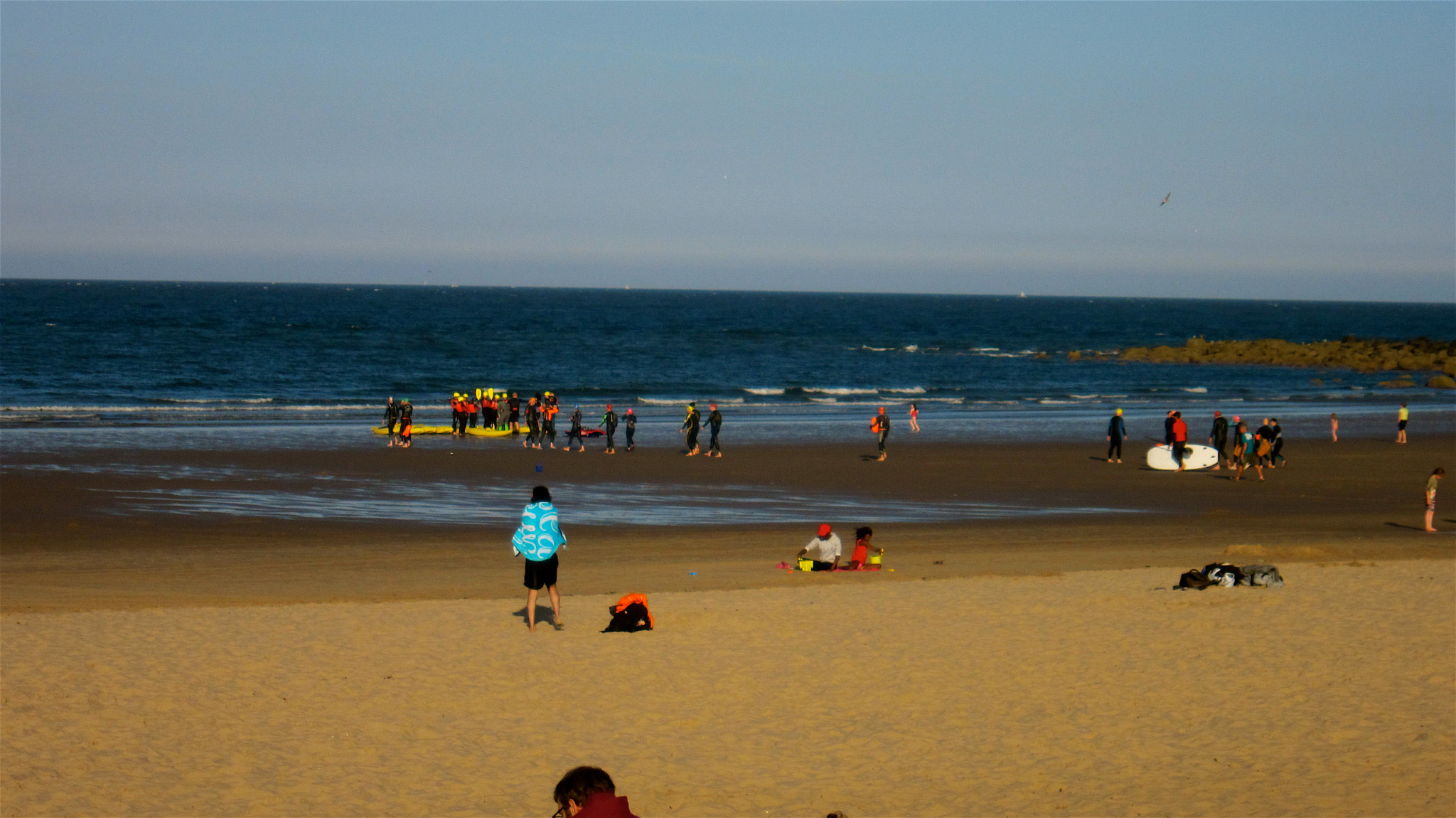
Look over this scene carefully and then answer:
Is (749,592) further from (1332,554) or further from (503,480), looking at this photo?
(503,480)

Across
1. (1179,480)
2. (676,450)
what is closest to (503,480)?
(676,450)

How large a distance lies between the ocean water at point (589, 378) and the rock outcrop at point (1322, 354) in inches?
147

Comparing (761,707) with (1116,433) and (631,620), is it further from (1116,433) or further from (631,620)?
(1116,433)

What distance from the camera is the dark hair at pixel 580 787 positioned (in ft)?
15.5

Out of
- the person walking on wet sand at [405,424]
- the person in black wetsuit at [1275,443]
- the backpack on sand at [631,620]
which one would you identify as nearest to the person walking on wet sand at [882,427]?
the person in black wetsuit at [1275,443]

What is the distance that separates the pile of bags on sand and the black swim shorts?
769 centimetres

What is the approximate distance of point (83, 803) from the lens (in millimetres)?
7750

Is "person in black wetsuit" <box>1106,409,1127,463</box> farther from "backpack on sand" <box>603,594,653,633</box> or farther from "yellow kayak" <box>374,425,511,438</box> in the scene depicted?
"backpack on sand" <box>603,594,653,633</box>

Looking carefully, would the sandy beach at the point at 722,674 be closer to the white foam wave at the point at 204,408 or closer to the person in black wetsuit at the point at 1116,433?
the person in black wetsuit at the point at 1116,433

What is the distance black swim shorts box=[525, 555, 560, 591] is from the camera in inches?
472

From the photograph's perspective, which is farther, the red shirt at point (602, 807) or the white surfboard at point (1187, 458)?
the white surfboard at point (1187, 458)

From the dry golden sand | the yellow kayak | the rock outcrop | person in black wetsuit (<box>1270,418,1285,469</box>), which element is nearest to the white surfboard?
person in black wetsuit (<box>1270,418,1285,469</box>)

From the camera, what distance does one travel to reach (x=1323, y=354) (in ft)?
252

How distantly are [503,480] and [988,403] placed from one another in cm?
3044
